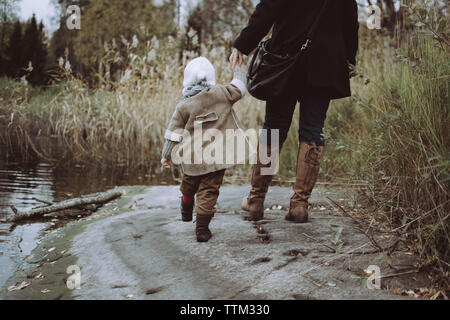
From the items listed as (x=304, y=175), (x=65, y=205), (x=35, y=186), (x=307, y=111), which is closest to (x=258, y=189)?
(x=304, y=175)

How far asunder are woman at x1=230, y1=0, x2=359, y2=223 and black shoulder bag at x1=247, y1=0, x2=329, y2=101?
0.04m

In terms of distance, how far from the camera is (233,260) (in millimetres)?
1775

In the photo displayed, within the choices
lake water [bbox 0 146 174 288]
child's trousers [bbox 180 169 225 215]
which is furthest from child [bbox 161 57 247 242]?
lake water [bbox 0 146 174 288]

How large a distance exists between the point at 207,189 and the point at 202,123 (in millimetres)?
359

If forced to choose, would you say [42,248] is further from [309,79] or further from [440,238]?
[440,238]

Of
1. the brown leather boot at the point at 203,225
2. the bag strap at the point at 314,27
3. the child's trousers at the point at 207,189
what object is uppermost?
the bag strap at the point at 314,27

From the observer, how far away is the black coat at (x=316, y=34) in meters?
2.17

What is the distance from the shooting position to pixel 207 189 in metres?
2.15

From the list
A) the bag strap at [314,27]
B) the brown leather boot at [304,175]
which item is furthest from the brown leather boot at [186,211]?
the bag strap at [314,27]

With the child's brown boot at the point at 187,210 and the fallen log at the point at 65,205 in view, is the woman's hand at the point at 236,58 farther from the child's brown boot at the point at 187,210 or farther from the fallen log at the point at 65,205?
the fallen log at the point at 65,205

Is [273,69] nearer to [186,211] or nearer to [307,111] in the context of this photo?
[307,111]

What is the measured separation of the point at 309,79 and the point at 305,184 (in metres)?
0.60

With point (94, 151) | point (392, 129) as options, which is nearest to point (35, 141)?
point (94, 151)

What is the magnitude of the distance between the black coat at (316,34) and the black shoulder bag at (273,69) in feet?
0.12
